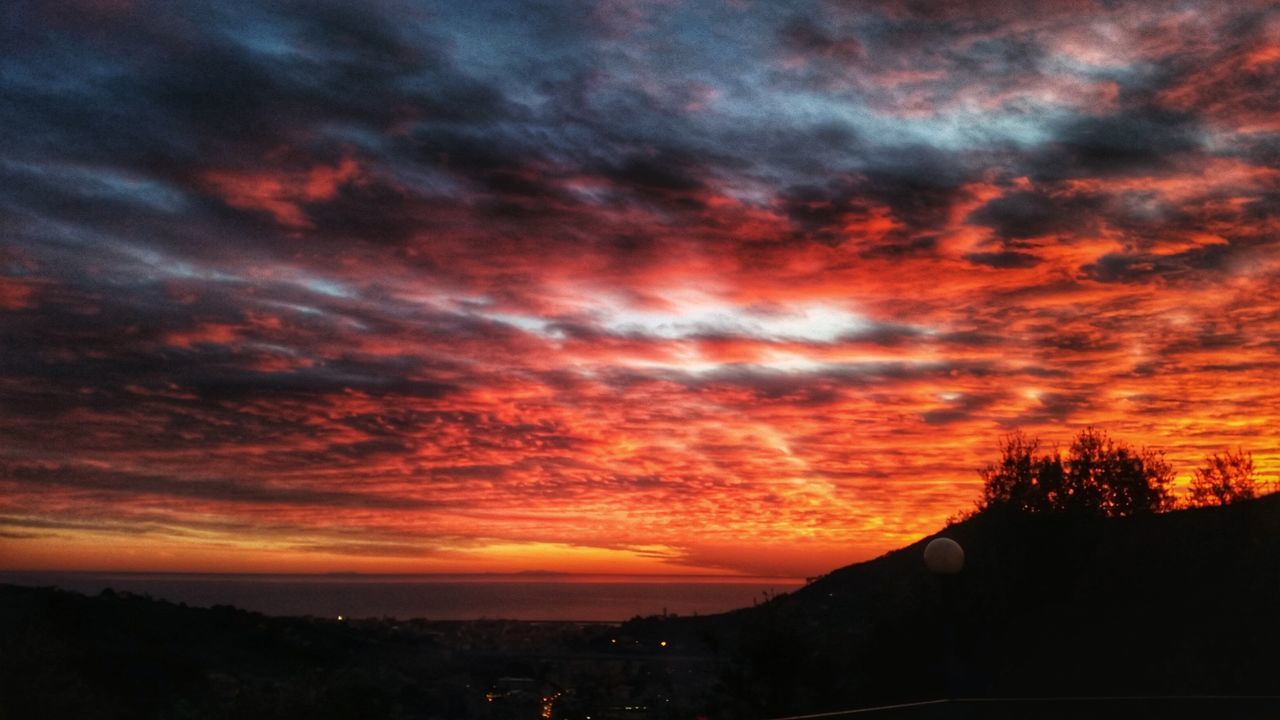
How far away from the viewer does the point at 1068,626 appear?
Result: 2644 centimetres

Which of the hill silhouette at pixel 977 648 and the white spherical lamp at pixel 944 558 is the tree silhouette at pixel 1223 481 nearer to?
the hill silhouette at pixel 977 648

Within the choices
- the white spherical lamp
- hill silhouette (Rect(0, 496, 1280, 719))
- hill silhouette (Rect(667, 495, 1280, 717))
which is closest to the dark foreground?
hill silhouette (Rect(0, 496, 1280, 719))

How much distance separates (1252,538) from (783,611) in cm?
1179

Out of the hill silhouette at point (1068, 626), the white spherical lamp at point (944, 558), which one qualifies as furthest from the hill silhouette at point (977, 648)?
the white spherical lamp at point (944, 558)

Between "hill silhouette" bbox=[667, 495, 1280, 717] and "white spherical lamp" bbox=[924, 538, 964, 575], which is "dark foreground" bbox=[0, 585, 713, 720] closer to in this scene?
"hill silhouette" bbox=[667, 495, 1280, 717]

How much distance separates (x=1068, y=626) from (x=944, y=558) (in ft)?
48.2

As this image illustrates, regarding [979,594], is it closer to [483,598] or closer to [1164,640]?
[1164,640]

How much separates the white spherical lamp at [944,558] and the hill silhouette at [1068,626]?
10915 millimetres

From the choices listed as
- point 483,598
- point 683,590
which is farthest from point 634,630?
point 683,590

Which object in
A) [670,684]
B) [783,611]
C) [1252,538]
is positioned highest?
[1252,538]

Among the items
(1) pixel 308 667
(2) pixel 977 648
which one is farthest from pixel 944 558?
(2) pixel 977 648

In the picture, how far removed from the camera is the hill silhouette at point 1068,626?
80.3 ft

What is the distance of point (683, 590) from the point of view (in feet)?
399

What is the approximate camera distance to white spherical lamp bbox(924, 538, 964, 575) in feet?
45.8
